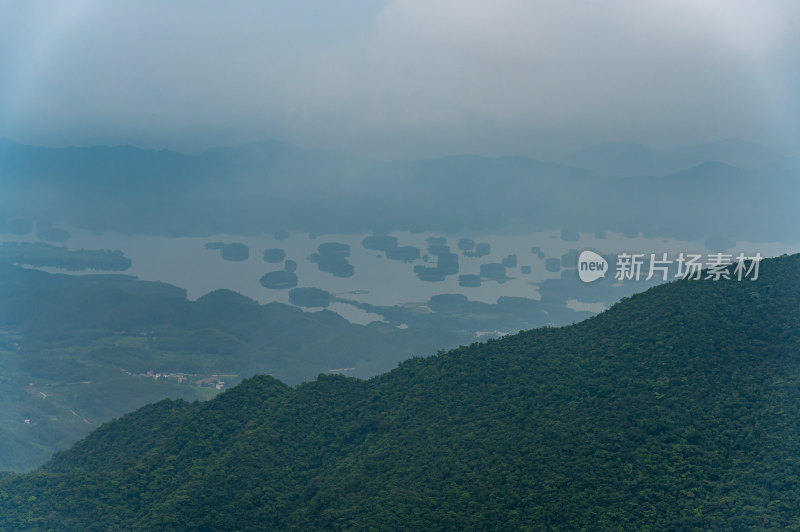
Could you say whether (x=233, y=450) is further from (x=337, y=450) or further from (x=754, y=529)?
(x=754, y=529)

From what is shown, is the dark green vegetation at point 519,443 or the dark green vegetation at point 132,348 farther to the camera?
the dark green vegetation at point 132,348

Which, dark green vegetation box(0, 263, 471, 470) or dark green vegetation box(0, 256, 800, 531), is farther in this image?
dark green vegetation box(0, 263, 471, 470)

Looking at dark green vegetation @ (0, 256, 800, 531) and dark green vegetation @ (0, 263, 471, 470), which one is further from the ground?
dark green vegetation @ (0, 256, 800, 531)

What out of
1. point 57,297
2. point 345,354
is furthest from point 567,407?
point 57,297

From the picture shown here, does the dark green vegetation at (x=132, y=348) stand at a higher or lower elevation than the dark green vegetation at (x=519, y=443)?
lower
